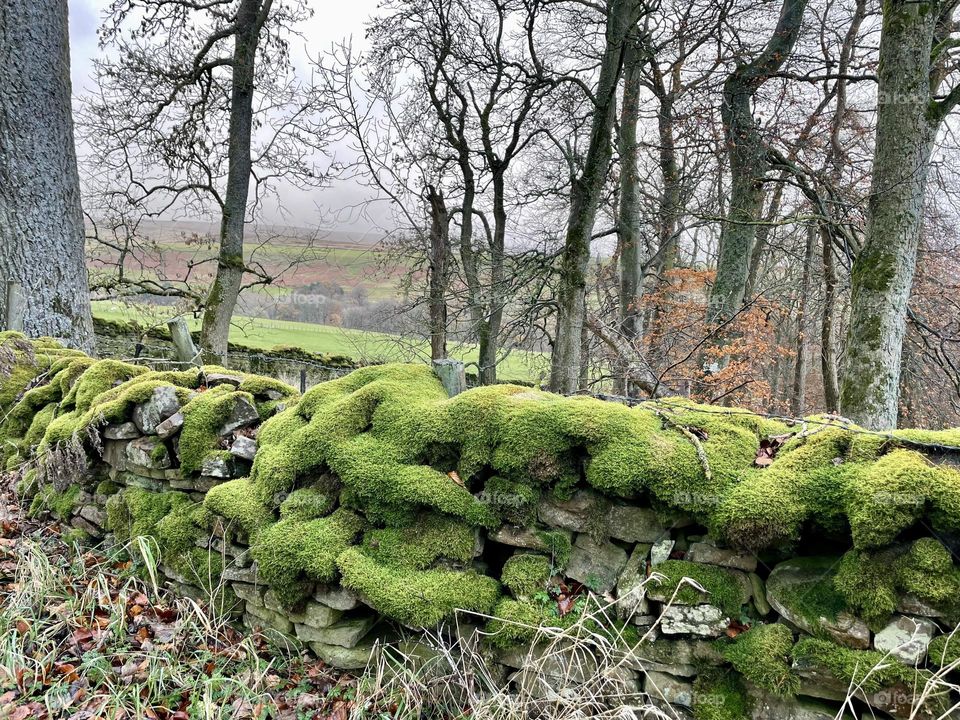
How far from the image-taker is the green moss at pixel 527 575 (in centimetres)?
244

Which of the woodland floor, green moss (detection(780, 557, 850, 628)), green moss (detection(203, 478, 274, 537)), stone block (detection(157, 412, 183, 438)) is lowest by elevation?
the woodland floor

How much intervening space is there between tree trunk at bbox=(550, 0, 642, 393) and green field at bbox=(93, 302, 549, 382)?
3.48 feet

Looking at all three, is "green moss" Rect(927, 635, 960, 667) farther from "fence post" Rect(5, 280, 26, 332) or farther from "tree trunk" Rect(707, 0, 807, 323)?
"fence post" Rect(5, 280, 26, 332)

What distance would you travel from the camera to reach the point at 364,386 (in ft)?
10.4

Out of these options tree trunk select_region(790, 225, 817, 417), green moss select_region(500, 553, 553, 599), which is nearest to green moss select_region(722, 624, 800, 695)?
green moss select_region(500, 553, 553, 599)

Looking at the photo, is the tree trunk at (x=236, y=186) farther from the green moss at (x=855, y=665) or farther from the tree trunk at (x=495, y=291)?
the green moss at (x=855, y=665)

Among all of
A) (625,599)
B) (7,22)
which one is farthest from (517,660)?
(7,22)

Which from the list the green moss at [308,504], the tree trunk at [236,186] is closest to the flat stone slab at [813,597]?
the green moss at [308,504]

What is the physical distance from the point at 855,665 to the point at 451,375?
2303 millimetres

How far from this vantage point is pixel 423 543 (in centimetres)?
264

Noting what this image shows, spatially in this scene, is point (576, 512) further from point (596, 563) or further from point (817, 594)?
point (817, 594)

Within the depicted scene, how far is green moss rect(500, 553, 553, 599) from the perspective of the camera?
2439 millimetres

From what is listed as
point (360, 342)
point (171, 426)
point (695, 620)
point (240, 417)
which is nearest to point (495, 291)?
point (360, 342)

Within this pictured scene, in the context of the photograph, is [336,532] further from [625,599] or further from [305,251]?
[305,251]
